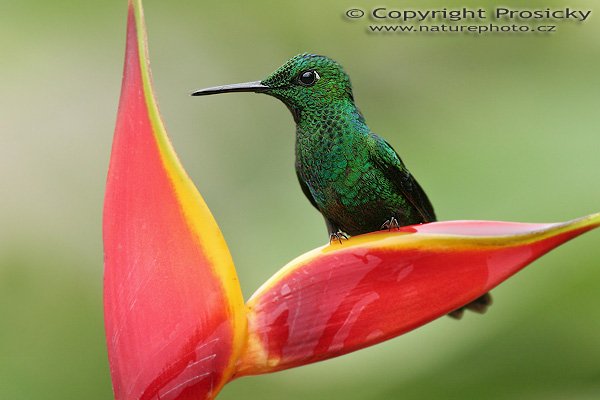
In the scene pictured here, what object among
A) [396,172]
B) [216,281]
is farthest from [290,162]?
[216,281]

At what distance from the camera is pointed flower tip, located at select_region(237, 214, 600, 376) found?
1.40 feet

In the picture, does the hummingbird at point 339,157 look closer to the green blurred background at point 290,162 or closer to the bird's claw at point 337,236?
the bird's claw at point 337,236

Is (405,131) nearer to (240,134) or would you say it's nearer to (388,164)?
(240,134)

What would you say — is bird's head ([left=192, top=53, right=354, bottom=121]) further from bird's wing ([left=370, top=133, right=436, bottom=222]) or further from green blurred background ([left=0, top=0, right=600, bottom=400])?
green blurred background ([left=0, top=0, right=600, bottom=400])

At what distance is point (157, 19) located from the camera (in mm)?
1542

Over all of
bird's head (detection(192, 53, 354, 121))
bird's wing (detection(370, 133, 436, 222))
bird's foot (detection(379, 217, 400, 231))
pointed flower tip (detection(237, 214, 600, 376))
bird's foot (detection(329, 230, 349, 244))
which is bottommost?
pointed flower tip (detection(237, 214, 600, 376))

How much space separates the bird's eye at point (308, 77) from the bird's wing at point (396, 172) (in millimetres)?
58

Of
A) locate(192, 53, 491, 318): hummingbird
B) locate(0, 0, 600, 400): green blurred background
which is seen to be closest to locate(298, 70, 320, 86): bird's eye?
locate(192, 53, 491, 318): hummingbird

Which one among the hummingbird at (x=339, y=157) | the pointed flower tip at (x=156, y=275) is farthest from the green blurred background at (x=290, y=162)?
the pointed flower tip at (x=156, y=275)

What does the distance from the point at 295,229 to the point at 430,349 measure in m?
0.25

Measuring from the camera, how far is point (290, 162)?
4.26 ft

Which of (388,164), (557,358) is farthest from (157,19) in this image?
(388,164)

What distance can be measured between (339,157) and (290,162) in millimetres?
794

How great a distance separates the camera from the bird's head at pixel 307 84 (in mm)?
481
